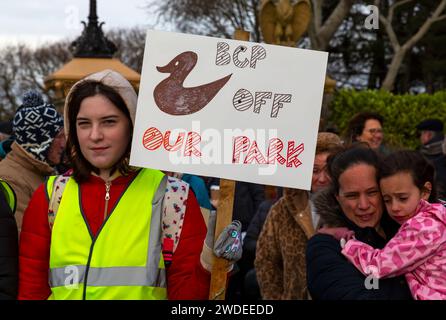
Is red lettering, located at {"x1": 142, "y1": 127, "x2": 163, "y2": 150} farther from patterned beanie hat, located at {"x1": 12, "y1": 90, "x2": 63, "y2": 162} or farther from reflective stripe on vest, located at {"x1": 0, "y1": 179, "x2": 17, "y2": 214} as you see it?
patterned beanie hat, located at {"x1": 12, "y1": 90, "x2": 63, "y2": 162}

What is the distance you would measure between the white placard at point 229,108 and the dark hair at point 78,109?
0.14 meters

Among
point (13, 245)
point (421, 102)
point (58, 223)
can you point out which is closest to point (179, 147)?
point (58, 223)

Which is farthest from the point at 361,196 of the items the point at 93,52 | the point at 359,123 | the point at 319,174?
the point at 93,52

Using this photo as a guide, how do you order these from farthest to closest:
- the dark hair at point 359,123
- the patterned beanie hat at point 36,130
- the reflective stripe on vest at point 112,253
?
1. the dark hair at point 359,123
2. the patterned beanie hat at point 36,130
3. the reflective stripe on vest at point 112,253

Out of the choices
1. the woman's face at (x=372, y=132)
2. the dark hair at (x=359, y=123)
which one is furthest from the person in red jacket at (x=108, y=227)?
the dark hair at (x=359, y=123)

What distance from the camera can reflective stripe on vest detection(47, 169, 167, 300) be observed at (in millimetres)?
2834

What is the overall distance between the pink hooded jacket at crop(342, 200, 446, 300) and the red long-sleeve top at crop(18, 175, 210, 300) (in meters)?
0.66

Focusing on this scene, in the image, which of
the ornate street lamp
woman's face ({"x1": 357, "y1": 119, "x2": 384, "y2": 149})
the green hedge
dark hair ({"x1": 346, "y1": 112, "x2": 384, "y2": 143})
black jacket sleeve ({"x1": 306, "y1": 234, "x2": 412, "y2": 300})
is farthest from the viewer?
the green hedge

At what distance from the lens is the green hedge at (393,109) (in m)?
18.3

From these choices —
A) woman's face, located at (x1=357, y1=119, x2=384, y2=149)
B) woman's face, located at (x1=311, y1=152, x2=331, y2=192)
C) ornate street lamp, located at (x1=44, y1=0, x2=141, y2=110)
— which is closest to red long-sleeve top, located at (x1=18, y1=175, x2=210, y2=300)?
woman's face, located at (x1=311, y1=152, x2=331, y2=192)

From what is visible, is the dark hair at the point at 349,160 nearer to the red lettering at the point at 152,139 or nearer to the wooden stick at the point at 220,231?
the wooden stick at the point at 220,231

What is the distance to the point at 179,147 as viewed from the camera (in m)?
2.91

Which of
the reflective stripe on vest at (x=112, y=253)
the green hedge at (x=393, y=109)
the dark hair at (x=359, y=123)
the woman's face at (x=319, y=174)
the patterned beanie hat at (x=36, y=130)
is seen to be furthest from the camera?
the green hedge at (x=393, y=109)

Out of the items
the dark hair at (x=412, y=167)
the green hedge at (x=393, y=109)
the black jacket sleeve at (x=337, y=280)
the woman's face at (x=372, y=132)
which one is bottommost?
the black jacket sleeve at (x=337, y=280)
